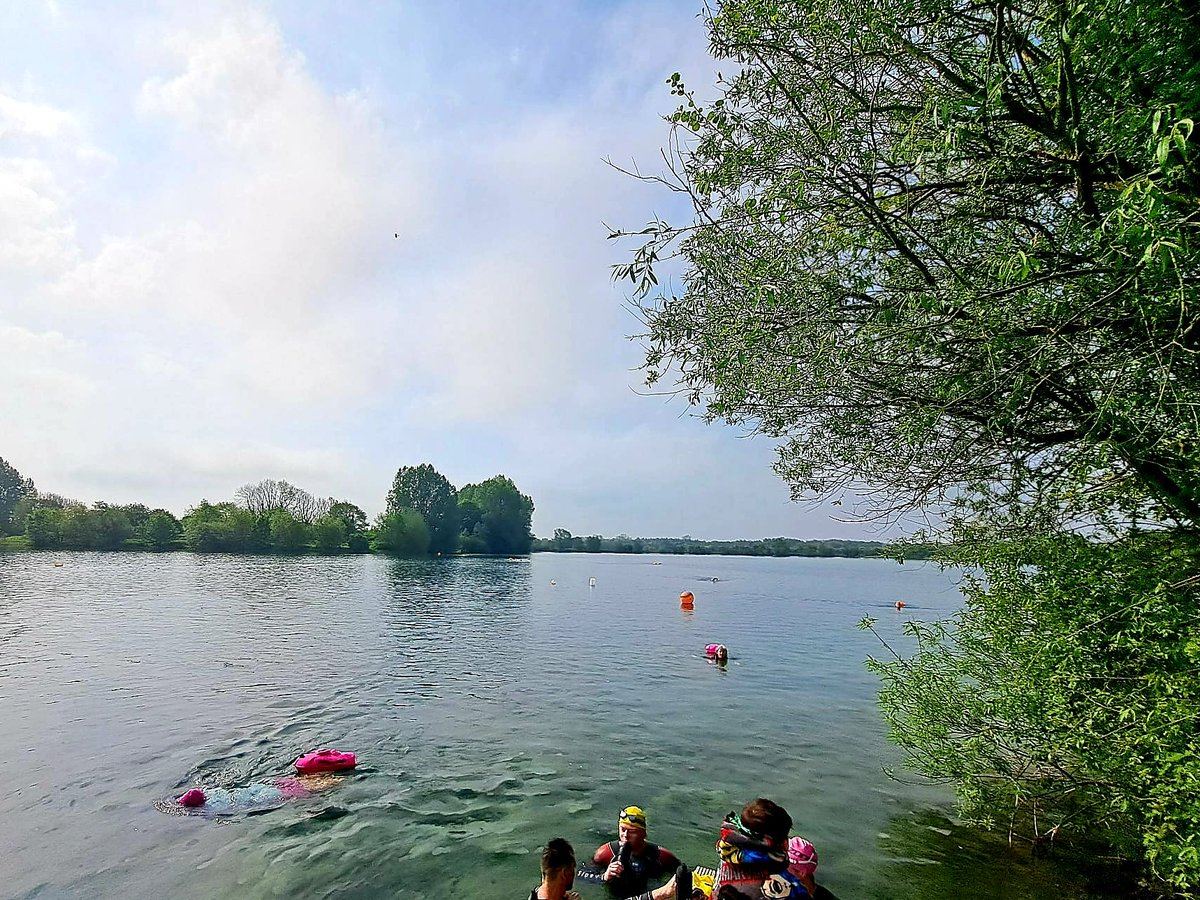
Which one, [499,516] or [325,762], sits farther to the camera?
[499,516]

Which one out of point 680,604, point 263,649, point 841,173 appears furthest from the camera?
point 680,604

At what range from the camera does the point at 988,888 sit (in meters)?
9.50

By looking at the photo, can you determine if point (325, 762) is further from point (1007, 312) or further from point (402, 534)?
point (402, 534)

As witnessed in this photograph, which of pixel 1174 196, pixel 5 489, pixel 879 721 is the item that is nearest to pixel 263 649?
pixel 879 721

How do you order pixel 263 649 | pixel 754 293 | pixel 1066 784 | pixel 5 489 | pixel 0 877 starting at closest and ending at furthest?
pixel 754 293, pixel 1066 784, pixel 0 877, pixel 263 649, pixel 5 489

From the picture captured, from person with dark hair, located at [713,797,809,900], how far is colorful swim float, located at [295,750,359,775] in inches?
419

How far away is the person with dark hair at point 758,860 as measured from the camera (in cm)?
622

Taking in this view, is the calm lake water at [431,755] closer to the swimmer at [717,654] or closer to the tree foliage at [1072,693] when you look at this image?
the swimmer at [717,654]

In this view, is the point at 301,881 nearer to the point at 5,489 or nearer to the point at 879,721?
the point at 879,721

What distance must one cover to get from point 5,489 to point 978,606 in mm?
200403

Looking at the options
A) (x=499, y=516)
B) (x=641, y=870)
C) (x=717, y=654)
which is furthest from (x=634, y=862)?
(x=499, y=516)

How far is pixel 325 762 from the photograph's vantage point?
1434cm

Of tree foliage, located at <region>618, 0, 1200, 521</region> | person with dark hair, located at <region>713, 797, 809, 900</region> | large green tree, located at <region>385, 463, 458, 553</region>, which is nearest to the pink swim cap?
person with dark hair, located at <region>713, 797, 809, 900</region>

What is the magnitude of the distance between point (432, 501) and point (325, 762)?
134550 mm
